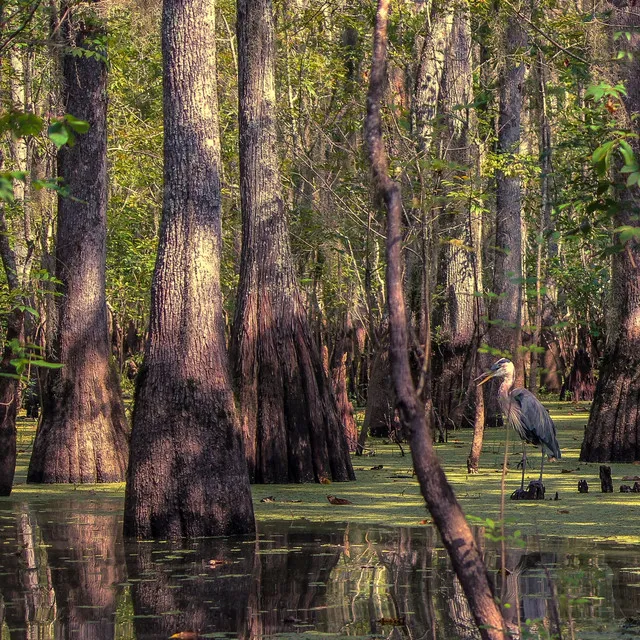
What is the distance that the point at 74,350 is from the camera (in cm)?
1123

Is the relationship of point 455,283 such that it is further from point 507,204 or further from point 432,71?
point 432,71

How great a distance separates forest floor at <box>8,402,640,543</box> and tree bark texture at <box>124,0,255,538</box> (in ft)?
3.13

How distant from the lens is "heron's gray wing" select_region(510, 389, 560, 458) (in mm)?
10289

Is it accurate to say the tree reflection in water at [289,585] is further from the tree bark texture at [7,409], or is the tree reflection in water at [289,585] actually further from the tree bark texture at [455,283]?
the tree bark texture at [455,283]

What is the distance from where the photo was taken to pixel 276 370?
412 inches

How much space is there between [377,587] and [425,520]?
231 centimetres

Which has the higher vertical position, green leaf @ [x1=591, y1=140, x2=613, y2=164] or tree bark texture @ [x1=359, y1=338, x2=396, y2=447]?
green leaf @ [x1=591, y1=140, x2=613, y2=164]

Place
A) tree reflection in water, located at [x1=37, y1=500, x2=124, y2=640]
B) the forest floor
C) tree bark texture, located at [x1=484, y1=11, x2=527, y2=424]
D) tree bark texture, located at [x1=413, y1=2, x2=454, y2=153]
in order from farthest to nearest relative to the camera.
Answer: tree bark texture, located at [x1=484, y1=11, x2=527, y2=424]
tree bark texture, located at [x1=413, y1=2, x2=454, y2=153]
the forest floor
tree reflection in water, located at [x1=37, y1=500, x2=124, y2=640]

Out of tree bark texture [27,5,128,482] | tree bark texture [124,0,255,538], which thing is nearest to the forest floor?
tree bark texture [27,5,128,482]

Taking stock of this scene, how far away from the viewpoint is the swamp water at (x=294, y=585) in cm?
506

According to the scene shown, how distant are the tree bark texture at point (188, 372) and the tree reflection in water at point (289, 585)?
268mm

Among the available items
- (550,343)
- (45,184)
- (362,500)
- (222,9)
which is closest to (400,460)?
(362,500)

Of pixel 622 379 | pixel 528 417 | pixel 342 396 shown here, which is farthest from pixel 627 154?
pixel 342 396

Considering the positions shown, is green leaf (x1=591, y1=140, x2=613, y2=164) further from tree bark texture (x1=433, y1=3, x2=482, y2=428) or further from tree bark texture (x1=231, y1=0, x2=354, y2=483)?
tree bark texture (x1=433, y1=3, x2=482, y2=428)
